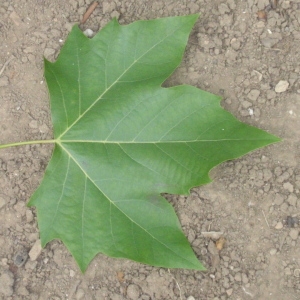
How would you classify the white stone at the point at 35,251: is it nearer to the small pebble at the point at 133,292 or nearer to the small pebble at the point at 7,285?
the small pebble at the point at 7,285

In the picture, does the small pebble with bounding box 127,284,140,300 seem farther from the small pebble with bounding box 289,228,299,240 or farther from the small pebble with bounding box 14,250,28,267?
the small pebble with bounding box 289,228,299,240

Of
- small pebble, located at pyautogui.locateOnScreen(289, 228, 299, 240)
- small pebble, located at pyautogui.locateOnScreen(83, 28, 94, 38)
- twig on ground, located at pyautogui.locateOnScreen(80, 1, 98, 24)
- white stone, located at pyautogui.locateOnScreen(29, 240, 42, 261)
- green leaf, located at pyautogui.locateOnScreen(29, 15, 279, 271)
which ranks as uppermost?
twig on ground, located at pyautogui.locateOnScreen(80, 1, 98, 24)

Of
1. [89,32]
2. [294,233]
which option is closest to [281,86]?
[294,233]

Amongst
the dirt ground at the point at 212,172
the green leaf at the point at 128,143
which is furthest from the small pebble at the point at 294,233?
the green leaf at the point at 128,143

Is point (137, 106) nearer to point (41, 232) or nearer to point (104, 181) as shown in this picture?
point (104, 181)

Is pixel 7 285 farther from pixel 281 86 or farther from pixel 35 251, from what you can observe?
pixel 281 86

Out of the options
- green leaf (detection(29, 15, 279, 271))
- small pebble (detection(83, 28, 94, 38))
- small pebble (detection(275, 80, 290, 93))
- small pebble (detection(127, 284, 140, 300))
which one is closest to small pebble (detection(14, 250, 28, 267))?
green leaf (detection(29, 15, 279, 271))

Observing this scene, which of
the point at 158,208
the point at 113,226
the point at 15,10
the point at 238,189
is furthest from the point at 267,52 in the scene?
the point at 15,10
